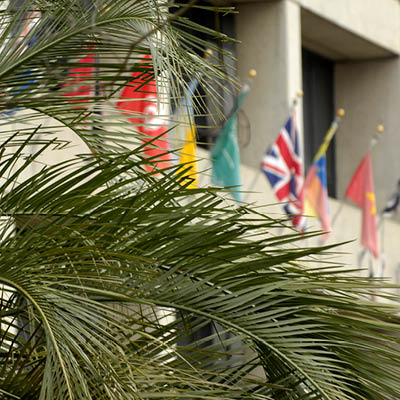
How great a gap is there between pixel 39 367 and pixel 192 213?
731 mm

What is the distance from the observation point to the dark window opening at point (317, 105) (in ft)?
52.9

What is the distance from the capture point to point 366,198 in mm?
13578

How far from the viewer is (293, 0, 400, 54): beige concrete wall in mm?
14539

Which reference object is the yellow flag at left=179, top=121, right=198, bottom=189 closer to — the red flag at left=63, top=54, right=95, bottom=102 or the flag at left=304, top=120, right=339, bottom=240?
the red flag at left=63, top=54, right=95, bottom=102

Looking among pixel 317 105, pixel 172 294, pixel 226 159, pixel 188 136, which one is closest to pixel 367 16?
pixel 317 105

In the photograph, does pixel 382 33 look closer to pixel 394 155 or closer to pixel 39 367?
pixel 394 155

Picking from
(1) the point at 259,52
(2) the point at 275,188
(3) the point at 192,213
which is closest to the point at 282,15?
(1) the point at 259,52

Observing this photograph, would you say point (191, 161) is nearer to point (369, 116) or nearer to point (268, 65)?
point (268, 65)

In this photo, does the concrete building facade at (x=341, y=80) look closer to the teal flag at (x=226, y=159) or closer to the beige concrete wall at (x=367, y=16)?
the beige concrete wall at (x=367, y=16)

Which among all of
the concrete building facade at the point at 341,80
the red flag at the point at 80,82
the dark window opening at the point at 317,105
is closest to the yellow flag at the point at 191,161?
the red flag at the point at 80,82

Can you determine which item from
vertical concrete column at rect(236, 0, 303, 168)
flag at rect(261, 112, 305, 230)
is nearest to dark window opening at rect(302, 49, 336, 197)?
vertical concrete column at rect(236, 0, 303, 168)

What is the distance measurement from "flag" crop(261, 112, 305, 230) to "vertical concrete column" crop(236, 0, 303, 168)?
1.13 m

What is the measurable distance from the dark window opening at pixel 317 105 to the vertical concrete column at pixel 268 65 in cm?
269

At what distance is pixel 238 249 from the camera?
3.48 m
